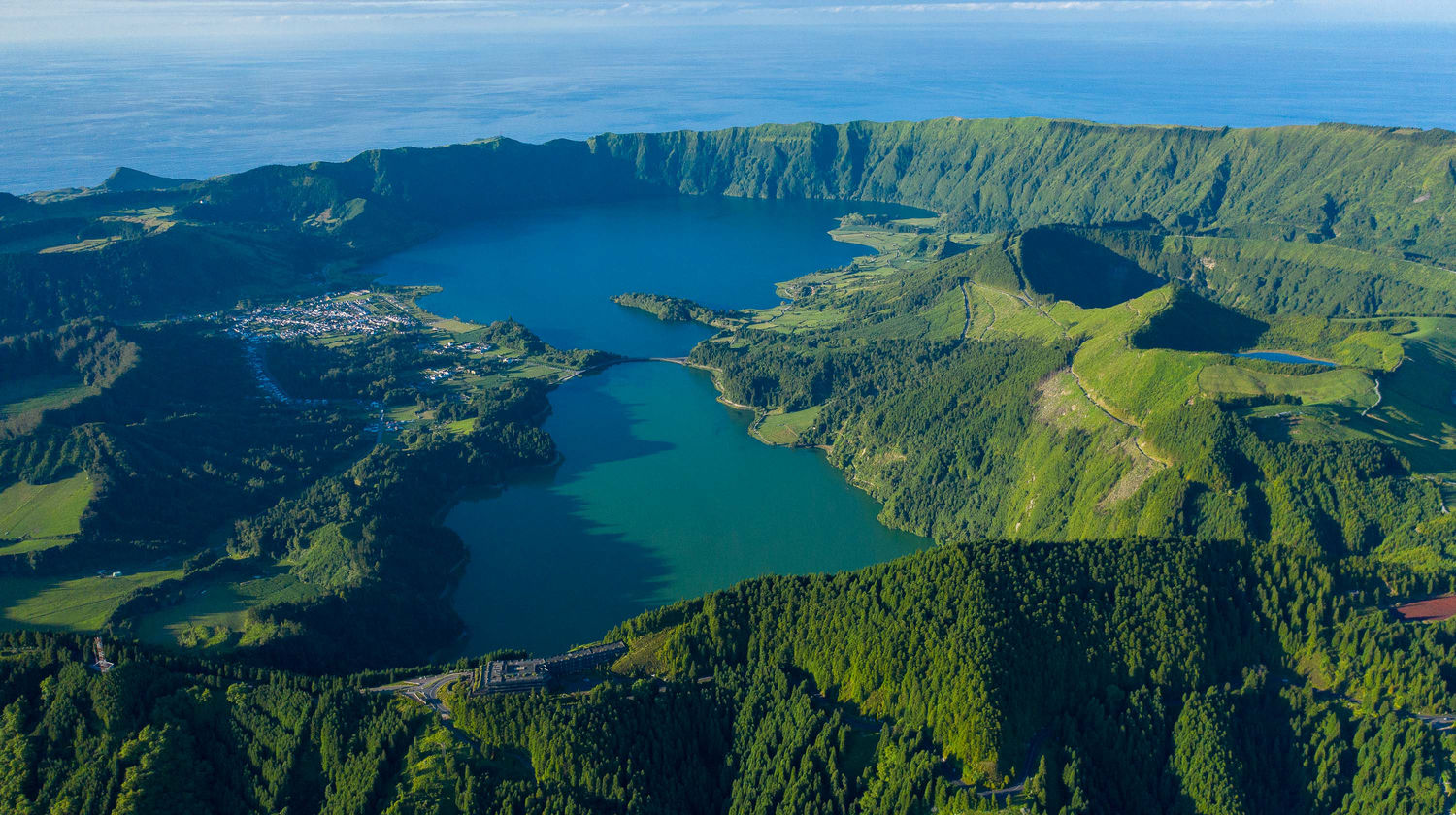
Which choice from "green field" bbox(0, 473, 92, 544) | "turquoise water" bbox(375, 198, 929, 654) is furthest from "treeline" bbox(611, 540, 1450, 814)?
"green field" bbox(0, 473, 92, 544)

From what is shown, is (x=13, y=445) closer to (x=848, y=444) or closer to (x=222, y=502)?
(x=222, y=502)

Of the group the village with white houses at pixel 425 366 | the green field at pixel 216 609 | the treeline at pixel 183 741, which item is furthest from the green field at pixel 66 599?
the village with white houses at pixel 425 366

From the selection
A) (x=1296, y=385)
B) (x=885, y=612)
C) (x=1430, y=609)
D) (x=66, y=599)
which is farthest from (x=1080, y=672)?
(x=66, y=599)

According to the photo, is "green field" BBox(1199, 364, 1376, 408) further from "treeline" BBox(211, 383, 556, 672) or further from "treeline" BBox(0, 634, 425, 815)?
"treeline" BBox(0, 634, 425, 815)

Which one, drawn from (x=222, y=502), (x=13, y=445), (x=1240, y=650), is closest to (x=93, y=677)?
(x=222, y=502)

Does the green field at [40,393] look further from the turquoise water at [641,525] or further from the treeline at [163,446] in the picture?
the turquoise water at [641,525]

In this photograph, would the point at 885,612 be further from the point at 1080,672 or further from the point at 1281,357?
the point at 1281,357
